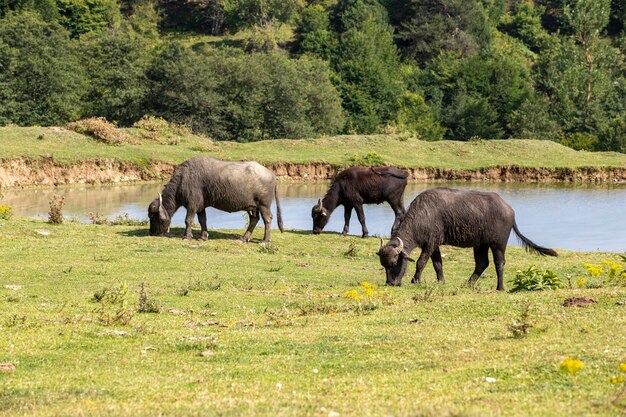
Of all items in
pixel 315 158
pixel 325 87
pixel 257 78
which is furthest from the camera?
pixel 325 87

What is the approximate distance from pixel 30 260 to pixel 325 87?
55.8 metres

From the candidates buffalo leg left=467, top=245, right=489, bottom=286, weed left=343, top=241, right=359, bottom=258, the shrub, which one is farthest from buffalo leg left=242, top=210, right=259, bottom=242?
the shrub

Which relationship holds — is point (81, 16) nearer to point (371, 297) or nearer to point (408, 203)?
point (408, 203)

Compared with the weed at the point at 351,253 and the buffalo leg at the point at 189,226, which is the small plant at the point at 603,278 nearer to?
the weed at the point at 351,253

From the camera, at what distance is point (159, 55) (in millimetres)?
71875

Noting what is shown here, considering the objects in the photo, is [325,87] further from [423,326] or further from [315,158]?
[423,326]

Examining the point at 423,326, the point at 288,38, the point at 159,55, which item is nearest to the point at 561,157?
the point at 159,55

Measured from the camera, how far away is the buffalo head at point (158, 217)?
94.8 feet

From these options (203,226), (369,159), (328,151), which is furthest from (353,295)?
(328,151)

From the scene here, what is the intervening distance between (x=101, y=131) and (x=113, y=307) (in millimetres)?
39963

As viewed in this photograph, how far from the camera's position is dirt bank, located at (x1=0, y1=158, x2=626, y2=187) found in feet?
163

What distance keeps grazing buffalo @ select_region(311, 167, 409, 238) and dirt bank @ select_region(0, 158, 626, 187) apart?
69.5ft

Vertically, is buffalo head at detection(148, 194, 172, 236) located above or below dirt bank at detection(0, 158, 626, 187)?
above

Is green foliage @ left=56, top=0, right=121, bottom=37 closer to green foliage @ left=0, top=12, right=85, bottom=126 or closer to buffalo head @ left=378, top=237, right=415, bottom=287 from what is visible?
green foliage @ left=0, top=12, right=85, bottom=126
